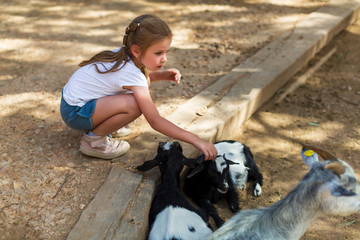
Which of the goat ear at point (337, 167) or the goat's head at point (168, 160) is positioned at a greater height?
the goat ear at point (337, 167)

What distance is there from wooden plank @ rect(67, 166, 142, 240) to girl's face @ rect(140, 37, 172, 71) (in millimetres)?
947

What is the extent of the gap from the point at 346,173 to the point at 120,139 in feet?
7.34

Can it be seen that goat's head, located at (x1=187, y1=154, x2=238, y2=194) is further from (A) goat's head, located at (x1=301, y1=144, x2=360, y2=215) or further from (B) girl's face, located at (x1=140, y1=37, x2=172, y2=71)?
(A) goat's head, located at (x1=301, y1=144, x2=360, y2=215)

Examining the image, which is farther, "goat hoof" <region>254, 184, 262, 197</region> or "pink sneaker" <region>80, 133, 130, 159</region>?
"goat hoof" <region>254, 184, 262, 197</region>

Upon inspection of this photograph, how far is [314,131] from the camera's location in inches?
176

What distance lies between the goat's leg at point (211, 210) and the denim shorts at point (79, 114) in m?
1.24

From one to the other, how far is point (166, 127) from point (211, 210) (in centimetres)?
92

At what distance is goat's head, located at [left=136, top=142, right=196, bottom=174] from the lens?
3285 millimetres

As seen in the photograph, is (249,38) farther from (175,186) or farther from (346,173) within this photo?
(346,173)

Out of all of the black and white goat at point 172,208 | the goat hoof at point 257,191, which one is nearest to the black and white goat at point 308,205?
the black and white goat at point 172,208

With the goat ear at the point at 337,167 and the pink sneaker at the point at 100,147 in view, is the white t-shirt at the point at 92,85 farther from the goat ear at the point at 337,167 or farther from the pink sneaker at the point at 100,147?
the goat ear at the point at 337,167

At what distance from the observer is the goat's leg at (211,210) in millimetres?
3375

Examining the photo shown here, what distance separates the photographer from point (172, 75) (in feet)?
12.7

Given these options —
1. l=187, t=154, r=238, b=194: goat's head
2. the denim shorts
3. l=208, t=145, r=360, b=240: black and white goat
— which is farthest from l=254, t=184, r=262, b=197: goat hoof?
the denim shorts
